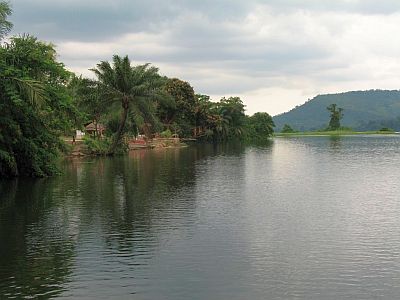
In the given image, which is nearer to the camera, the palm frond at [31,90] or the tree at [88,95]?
the palm frond at [31,90]

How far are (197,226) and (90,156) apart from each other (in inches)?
1690

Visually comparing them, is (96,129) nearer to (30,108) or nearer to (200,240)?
(30,108)

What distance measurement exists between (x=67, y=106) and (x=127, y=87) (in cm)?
2435

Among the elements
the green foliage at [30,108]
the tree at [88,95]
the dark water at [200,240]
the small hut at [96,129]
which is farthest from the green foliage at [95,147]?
the dark water at [200,240]

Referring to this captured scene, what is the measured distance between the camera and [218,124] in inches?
4887

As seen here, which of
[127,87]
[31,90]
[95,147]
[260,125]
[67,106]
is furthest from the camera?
[260,125]

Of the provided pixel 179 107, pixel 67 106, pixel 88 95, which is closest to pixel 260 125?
pixel 179 107

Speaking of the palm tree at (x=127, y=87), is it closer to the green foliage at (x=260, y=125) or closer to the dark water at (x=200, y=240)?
the dark water at (x=200, y=240)

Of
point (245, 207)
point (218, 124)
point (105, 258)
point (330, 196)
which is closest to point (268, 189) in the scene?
point (330, 196)

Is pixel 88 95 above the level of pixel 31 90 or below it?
above

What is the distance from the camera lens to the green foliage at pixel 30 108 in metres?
32.1

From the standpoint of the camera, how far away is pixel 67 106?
35062mm

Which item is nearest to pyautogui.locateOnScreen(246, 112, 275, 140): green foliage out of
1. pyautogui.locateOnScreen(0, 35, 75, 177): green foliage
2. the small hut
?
the small hut

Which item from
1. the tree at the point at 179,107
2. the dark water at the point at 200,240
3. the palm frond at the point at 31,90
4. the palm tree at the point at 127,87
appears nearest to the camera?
the dark water at the point at 200,240
